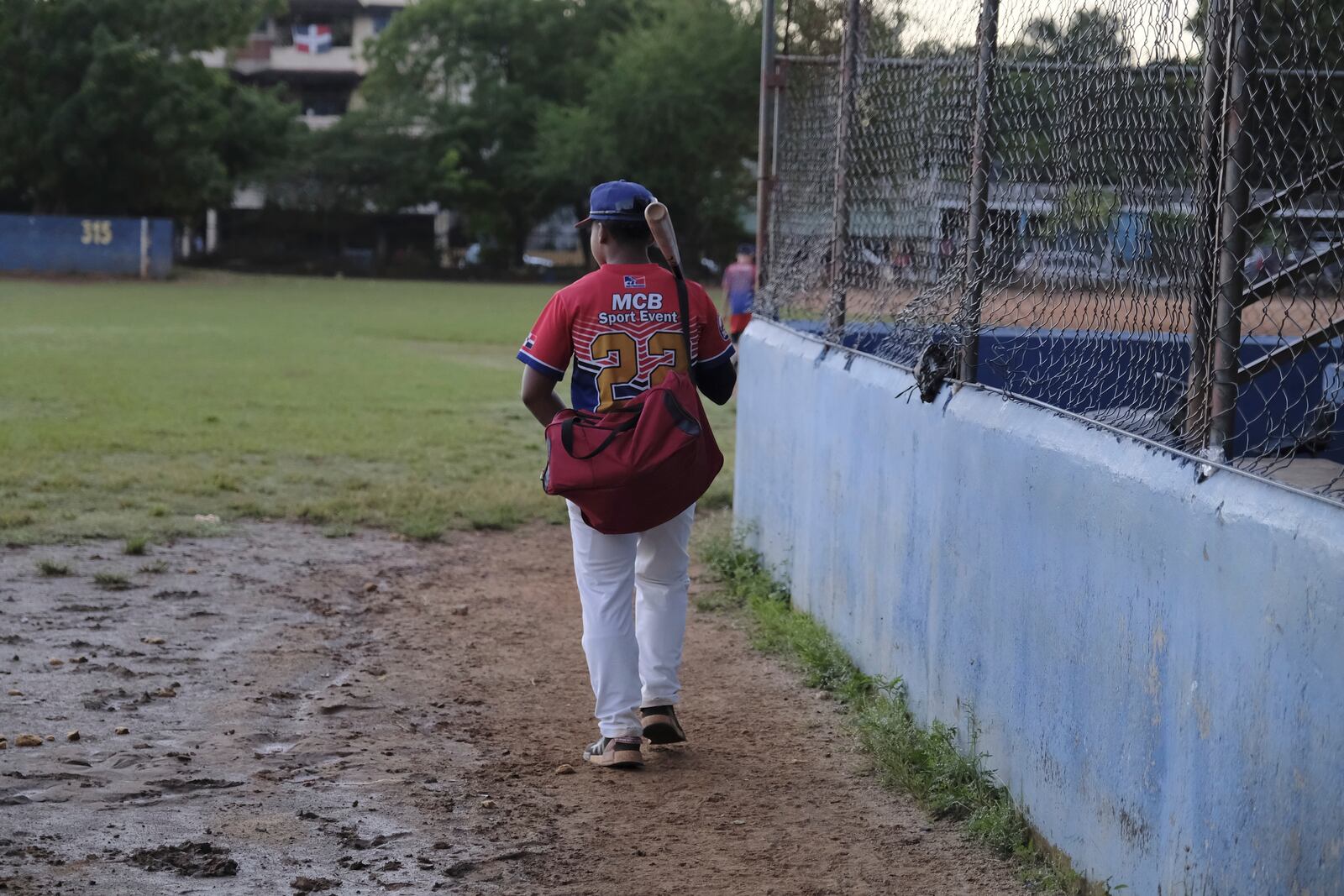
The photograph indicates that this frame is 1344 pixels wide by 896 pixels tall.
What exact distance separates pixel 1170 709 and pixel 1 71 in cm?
4354

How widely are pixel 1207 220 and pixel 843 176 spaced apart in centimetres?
342

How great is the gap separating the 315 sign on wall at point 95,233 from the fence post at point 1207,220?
4034 centimetres

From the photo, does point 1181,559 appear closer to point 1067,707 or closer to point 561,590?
point 1067,707

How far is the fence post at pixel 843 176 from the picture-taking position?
653 cm

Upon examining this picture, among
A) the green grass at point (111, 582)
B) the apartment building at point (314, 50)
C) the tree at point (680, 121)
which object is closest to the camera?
the green grass at point (111, 582)

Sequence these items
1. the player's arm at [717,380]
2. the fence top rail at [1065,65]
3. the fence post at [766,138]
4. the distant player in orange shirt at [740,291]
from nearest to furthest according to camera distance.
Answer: the fence top rail at [1065,65] < the player's arm at [717,380] < the fence post at [766,138] < the distant player in orange shirt at [740,291]

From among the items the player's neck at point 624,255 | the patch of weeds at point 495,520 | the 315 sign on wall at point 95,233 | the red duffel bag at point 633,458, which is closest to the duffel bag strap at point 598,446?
the red duffel bag at point 633,458

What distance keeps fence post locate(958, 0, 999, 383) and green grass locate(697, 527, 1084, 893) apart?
1.16 m

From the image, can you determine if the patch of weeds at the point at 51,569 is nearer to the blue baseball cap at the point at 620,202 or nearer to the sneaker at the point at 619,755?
the sneaker at the point at 619,755

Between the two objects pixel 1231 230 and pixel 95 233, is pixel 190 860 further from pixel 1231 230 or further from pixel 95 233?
pixel 95 233

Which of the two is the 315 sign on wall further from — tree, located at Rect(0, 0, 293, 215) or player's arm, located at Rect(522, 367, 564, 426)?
player's arm, located at Rect(522, 367, 564, 426)

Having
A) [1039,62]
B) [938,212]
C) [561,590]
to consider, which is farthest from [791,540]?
[1039,62]

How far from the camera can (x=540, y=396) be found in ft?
15.6

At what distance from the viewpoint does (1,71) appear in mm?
40719
